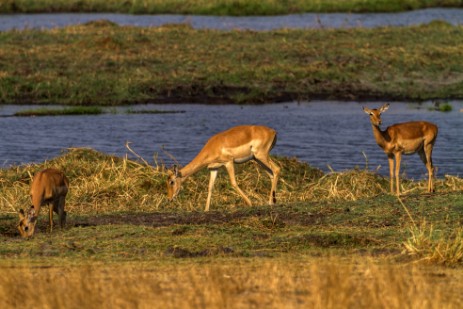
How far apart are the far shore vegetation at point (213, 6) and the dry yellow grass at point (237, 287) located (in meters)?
48.4

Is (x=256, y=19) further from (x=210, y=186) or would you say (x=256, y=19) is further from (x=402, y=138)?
(x=210, y=186)

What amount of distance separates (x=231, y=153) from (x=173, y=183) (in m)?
0.95

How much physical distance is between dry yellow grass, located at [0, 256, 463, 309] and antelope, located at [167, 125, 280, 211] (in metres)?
6.14

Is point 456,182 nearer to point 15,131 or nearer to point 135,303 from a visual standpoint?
point 135,303

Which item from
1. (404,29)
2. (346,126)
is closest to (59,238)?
(346,126)

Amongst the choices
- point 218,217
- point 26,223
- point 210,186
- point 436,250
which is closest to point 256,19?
point 210,186

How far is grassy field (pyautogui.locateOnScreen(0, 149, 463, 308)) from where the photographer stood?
8.05 meters

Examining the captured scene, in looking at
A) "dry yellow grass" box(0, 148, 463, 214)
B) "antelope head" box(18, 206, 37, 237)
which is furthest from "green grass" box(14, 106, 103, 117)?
"antelope head" box(18, 206, 37, 237)

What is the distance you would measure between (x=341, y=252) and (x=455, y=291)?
2173 mm

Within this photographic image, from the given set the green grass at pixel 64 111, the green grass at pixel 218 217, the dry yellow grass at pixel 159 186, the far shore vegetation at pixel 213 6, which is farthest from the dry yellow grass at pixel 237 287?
the far shore vegetation at pixel 213 6

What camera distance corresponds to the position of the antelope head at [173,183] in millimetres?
15570

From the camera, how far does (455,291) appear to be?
28.2ft

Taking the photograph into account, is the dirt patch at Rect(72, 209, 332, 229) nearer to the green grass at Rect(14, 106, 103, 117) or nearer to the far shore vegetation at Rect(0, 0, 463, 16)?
the green grass at Rect(14, 106, 103, 117)

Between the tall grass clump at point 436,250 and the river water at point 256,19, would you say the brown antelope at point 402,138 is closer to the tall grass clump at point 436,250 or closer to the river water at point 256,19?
the tall grass clump at point 436,250
